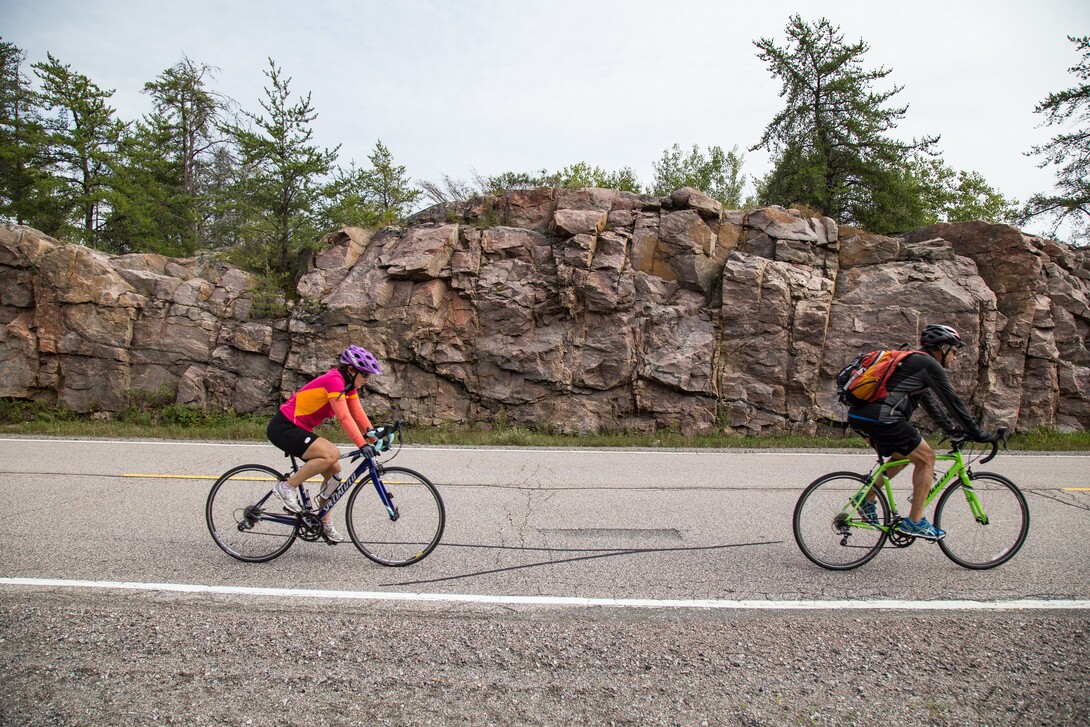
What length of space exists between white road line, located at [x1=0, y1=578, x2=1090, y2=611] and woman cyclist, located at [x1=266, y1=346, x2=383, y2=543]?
2.73 feet

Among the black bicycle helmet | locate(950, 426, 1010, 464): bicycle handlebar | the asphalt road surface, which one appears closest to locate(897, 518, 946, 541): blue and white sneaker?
the asphalt road surface

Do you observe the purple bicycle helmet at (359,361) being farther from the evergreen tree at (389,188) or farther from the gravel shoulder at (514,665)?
the evergreen tree at (389,188)

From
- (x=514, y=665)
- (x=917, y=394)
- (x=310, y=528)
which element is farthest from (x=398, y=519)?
(x=917, y=394)

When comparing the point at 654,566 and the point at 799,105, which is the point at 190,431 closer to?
the point at 654,566

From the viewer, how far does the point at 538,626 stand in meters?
4.26

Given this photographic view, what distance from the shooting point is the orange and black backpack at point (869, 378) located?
521cm

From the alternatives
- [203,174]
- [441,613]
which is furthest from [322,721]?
[203,174]

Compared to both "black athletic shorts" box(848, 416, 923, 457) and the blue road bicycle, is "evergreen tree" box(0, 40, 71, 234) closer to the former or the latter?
the blue road bicycle

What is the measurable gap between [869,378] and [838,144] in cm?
1773

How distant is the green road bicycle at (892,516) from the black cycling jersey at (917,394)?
0.33m

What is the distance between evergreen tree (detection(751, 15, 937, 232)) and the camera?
763 inches

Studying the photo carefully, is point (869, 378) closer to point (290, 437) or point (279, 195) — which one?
point (290, 437)

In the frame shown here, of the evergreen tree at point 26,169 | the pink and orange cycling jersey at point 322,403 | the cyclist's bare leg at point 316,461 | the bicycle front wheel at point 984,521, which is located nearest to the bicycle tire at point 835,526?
the bicycle front wheel at point 984,521

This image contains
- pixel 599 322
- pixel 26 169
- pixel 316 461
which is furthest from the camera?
pixel 26 169
